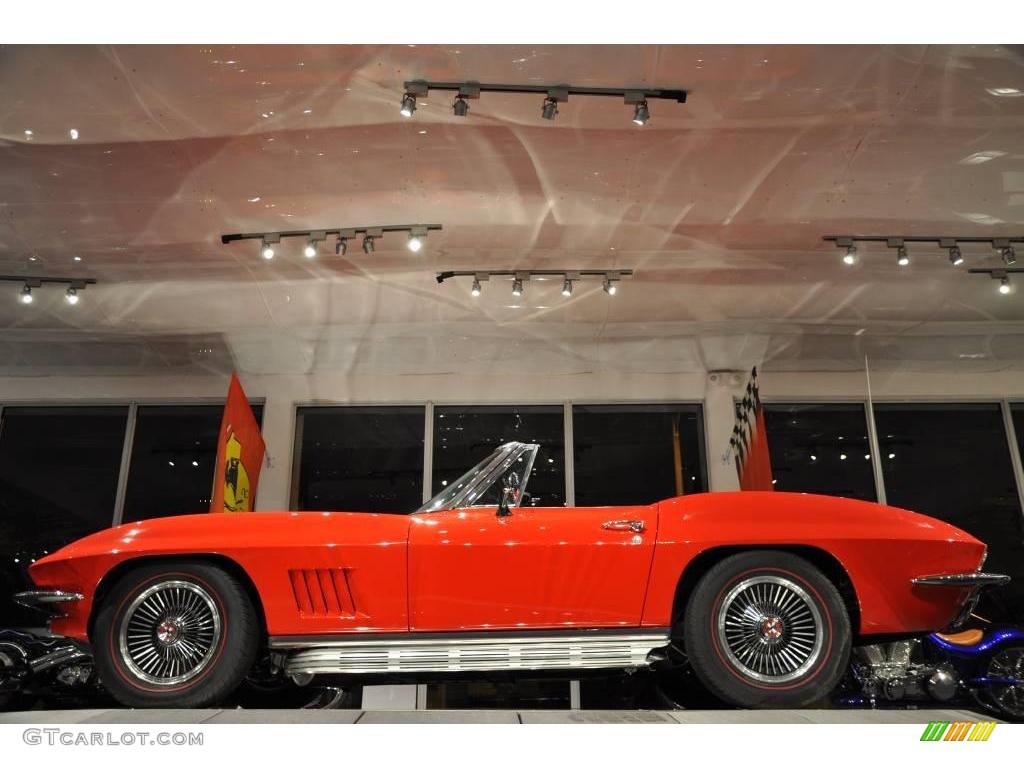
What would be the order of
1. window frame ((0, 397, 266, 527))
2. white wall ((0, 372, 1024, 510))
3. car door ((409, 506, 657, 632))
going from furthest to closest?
white wall ((0, 372, 1024, 510)) < window frame ((0, 397, 266, 527)) < car door ((409, 506, 657, 632))

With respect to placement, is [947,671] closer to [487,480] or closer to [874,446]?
[874,446]

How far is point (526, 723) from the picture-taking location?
265 cm

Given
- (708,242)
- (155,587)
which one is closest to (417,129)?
(708,242)

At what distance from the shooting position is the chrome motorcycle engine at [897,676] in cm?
481

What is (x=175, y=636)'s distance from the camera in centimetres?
334

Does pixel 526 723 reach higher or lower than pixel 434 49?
lower

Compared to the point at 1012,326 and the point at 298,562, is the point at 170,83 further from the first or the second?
the point at 1012,326

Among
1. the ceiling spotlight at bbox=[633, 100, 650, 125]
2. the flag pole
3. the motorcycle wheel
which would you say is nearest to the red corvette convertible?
the ceiling spotlight at bbox=[633, 100, 650, 125]

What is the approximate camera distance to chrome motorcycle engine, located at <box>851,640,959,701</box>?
481 centimetres

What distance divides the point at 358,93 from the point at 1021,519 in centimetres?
718

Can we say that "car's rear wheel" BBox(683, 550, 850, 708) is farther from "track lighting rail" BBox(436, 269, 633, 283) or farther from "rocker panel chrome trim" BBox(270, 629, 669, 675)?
"track lighting rail" BBox(436, 269, 633, 283)

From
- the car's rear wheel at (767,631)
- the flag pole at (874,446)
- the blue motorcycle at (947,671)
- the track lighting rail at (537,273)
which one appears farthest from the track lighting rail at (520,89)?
the flag pole at (874,446)

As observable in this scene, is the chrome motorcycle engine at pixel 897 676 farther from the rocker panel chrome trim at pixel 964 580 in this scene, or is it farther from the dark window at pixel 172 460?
the dark window at pixel 172 460
